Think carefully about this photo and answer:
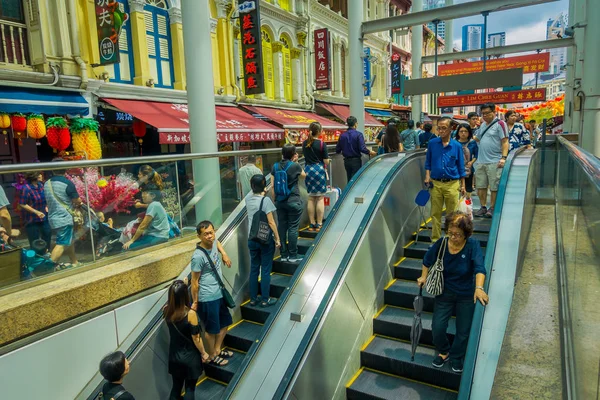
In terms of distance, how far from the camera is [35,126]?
30.8 feet

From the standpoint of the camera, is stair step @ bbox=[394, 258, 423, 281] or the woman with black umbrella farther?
stair step @ bbox=[394, 258, 423, 281]

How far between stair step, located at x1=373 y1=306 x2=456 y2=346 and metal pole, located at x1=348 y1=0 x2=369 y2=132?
7.50 metres

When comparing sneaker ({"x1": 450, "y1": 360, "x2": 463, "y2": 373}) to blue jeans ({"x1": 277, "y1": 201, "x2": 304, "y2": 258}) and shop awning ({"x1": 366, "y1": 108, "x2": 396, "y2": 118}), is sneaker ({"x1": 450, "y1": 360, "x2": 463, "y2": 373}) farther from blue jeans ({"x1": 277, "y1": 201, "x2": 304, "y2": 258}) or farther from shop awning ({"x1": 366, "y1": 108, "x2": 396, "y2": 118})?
shop awning ({"x1": 366, "y1": 108, "x2": 396, "y2": 118})

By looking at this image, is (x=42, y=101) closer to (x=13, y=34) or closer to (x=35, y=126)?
(x=35, y=126)

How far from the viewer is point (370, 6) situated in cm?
2708

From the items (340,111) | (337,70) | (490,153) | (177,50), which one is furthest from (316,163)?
(337,70)

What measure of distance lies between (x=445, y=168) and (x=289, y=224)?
2.22 meters

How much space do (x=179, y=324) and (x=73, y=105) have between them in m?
8.44

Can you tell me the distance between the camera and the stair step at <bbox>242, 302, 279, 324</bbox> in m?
5.50

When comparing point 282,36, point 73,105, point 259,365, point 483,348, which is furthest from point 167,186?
point 282,36

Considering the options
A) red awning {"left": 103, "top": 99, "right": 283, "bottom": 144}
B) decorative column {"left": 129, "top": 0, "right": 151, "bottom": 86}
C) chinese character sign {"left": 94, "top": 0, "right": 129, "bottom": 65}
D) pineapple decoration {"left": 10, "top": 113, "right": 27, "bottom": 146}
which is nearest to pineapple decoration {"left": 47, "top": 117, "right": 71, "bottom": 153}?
pineapple decoration {"left": 10, "top": 113, "right": 27, "bottom": 146}

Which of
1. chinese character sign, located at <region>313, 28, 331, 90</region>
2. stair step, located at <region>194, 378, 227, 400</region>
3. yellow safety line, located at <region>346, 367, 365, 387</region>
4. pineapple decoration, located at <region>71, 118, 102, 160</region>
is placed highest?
chinese character sign, located at <region>313, 28, 331, 90</region>

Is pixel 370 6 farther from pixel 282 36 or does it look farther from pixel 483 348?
pixel 483 348

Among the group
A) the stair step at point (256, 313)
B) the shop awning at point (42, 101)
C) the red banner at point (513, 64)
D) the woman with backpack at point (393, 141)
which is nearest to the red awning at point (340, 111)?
the red banner at point (513, 64)
